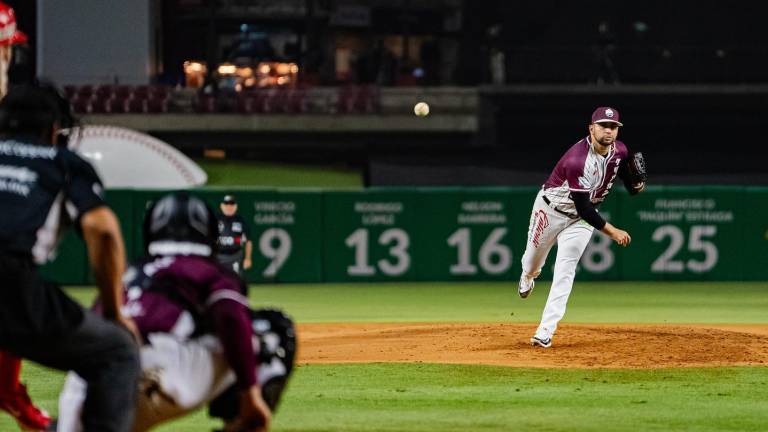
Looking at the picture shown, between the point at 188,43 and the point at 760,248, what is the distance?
1023 inches

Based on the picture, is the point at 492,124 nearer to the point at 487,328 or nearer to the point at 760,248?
the point at 760,248

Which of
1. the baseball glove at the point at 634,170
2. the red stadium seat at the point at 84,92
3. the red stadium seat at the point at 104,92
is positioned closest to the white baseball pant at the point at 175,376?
the baseball glove at the point at 634,170

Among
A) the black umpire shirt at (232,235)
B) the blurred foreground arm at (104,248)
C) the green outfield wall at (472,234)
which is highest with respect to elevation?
the blurred foreground arm at (104,248)

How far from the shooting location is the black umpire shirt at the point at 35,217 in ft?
13.9

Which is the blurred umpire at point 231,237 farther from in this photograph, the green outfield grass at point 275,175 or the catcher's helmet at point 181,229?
the green outfield grass at point 275,175

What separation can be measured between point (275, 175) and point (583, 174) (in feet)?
73.6

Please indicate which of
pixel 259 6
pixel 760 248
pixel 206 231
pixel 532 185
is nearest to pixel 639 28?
pixel 259 6

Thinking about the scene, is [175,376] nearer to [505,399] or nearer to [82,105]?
[505,399]

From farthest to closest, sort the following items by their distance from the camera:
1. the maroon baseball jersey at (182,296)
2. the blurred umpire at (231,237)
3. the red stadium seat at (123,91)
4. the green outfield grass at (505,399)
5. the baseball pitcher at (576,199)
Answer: the red stadium seat at (123,91)
the blurred umpire at (231,237)
the baseball pitcher at (576,199)
the green outfield grass at (505,399)
the maroon baseball jersey at (182,296)

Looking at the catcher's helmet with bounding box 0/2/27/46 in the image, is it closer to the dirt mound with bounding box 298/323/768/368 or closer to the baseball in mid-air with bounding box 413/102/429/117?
the dirt mound with bounding box 298/323/768/368

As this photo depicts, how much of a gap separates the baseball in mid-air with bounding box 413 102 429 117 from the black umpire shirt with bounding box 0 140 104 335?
28634mm

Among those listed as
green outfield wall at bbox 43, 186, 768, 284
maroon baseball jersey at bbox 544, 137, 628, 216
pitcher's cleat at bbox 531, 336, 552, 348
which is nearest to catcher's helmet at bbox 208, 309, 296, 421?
maroon baseball jersey at bbox 544, 137, 628, 216

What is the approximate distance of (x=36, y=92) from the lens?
4566 millimetres

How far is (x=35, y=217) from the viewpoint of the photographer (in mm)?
4324
